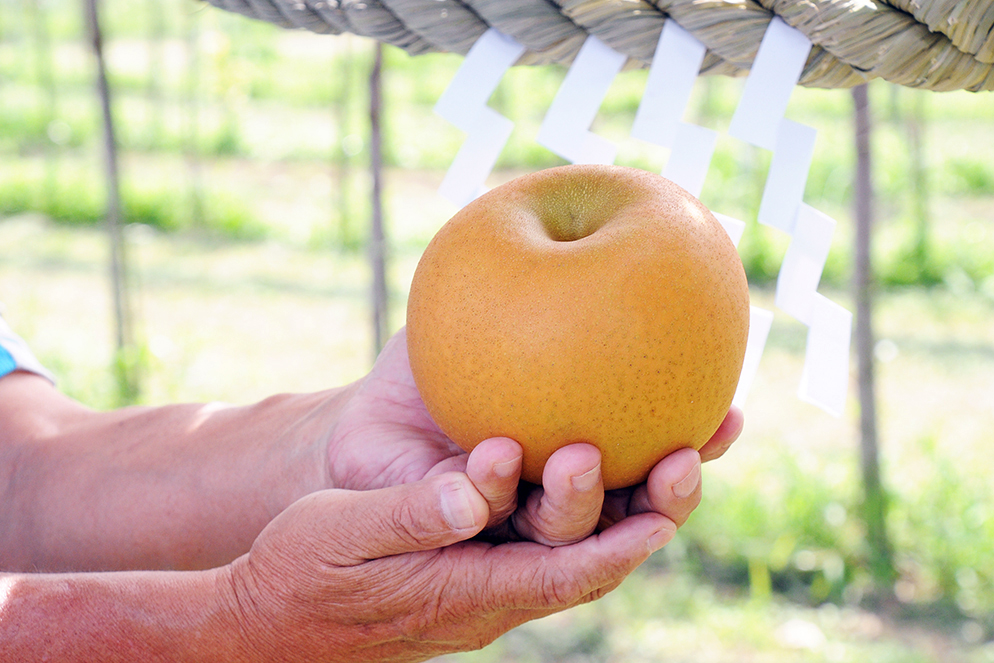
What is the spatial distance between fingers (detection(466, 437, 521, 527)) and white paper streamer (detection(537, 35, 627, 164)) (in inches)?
13.3

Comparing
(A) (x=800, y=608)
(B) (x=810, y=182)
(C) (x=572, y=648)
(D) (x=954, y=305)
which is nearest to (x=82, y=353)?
(C) (x=572, y=648)

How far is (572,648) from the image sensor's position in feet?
7.48

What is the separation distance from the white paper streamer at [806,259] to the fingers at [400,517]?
40 centimetres

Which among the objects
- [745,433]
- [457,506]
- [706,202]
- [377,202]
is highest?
[457,506]

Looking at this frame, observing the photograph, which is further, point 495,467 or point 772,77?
point 772,77

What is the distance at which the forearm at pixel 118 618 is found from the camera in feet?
2.97

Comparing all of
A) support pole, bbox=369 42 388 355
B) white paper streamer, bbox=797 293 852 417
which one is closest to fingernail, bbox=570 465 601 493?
white paper streamer, bbox=797 293 852 417

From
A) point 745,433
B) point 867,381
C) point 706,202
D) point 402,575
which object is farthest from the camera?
point 706,202

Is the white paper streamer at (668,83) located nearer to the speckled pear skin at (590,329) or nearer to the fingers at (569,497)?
the speckled pear skin at (590,329)

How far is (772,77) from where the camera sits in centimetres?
88

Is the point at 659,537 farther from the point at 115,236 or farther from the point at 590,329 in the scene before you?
the point at 115,236

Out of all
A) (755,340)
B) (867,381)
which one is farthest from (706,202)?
(755,340)

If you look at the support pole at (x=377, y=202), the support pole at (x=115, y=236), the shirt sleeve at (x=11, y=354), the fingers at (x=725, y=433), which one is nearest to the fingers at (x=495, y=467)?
the fingers at (x=725, y=433)

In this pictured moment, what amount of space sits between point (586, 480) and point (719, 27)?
456mm
